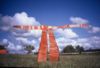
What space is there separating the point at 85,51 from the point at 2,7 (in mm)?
2820

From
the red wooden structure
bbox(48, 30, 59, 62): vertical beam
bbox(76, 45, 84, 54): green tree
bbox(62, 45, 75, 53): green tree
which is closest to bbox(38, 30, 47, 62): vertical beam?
the red wooden structure

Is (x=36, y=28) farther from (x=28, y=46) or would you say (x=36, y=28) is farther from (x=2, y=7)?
(x=2, y=7)

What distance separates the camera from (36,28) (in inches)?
278

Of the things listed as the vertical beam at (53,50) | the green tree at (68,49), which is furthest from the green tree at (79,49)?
the vertical beam at (53,50)

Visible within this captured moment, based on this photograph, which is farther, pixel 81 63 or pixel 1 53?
pixel 1 53

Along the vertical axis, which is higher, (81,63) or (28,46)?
(28,46)

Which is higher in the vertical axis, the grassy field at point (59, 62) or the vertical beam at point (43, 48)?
the vertical beam at point (43, 48)

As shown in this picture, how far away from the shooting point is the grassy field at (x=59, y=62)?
6832 mm

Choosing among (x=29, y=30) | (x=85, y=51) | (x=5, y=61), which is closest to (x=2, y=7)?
(x=29, y=30)

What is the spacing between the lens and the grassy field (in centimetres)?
683

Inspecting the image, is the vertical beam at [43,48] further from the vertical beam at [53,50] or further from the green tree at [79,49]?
the green tree at [79,49]

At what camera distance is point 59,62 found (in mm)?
6996

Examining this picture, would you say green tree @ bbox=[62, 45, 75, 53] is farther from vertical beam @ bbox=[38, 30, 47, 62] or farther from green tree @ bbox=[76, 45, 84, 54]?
vertical beam @ bbox=[38, 30, 47, 62]

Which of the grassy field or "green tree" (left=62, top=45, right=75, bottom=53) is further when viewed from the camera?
"green tree" (left=62, top=45, right=75, bottom=53)
